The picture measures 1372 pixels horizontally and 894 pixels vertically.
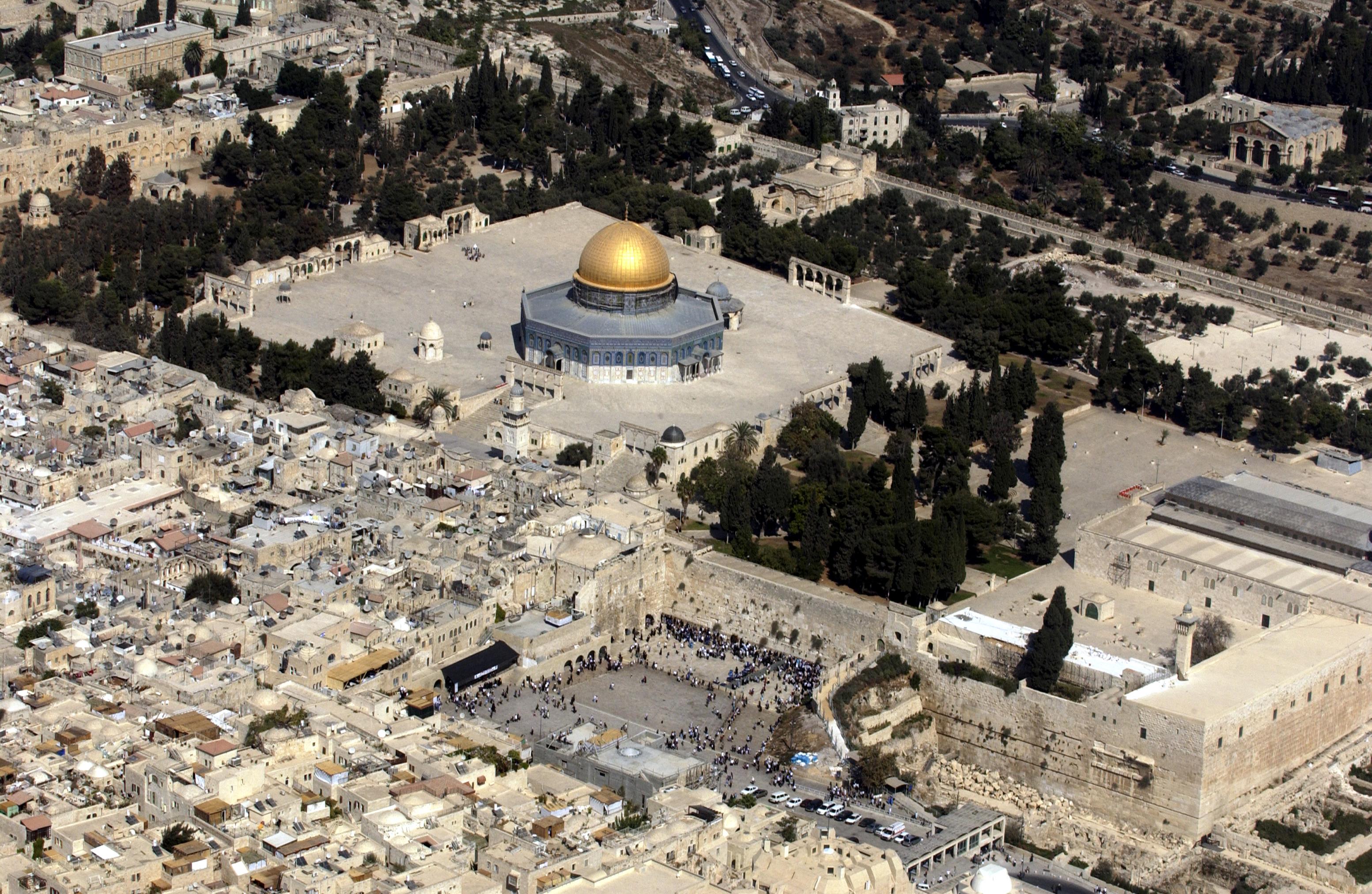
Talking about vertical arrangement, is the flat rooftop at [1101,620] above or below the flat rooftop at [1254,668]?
below

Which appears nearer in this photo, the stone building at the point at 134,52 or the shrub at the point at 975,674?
the shrub at the point at 975,674

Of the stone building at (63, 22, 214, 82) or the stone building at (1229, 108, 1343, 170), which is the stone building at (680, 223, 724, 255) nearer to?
the stone building at (63, 22, 214, 82)

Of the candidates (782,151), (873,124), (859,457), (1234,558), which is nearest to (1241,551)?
(1234,558)

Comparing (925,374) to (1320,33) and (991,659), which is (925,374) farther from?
(1320,33)

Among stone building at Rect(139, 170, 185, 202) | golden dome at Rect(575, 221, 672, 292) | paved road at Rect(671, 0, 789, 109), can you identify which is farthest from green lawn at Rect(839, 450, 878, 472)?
paved road at Rect(671, 0, 789, 109)

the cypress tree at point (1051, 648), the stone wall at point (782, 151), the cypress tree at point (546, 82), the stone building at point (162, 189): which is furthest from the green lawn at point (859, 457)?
the cypress tree at point (546, 82)

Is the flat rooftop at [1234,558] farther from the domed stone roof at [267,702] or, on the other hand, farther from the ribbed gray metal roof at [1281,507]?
the domed stone roof at [267,702]
